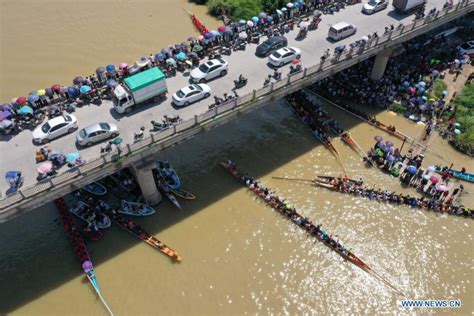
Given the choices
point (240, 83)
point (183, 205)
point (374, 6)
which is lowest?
point (183, 205)

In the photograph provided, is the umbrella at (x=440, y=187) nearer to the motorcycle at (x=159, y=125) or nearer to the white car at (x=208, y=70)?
the white car at (x=208, y=70)

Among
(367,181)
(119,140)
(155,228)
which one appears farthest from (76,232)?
(367,181)

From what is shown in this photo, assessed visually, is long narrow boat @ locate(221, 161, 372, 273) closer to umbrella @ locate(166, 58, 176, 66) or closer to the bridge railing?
the bridge railing

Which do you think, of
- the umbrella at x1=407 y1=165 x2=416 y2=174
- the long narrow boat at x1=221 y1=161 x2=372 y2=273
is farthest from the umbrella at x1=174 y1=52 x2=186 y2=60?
the umbrella at x1=407 y1=165 x2=416 y2=174

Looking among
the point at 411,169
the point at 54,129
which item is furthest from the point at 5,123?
the point at 411,169

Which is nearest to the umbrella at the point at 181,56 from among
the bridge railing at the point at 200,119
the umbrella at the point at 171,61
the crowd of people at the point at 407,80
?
the umbrella at the point at 171,61

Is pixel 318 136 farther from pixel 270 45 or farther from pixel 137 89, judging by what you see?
pixel 137 89

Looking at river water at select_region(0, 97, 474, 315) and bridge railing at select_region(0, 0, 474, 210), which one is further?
river water at select_region(0, 97, 474, 315)
